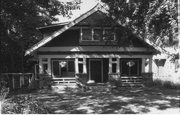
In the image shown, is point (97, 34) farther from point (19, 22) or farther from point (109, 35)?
point (19, 22)

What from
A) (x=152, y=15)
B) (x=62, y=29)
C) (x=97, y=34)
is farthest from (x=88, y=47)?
(x=152, y=15)

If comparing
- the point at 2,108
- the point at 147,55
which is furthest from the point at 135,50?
the point at 2,108

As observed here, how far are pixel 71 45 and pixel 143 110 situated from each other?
1057cm

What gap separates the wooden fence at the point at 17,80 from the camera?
18172 mm

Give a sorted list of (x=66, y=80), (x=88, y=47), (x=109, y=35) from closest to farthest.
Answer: (x=109, y=35), (x=88, y=47), (x=66, y=80)

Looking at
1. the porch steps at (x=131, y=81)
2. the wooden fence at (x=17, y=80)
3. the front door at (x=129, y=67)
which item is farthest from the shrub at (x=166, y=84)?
the wooden fence at (x=17, y=80)

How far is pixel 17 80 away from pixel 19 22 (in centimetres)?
533

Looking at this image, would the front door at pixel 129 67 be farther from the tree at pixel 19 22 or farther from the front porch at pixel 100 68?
the tree at pixel 19 22

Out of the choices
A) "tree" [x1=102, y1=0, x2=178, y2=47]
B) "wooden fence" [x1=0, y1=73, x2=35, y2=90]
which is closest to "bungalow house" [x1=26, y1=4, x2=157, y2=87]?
"wooden fence" [x1=0, y1=73, x2=35, y2=90]

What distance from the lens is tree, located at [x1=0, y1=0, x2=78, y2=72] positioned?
16969 millimetres

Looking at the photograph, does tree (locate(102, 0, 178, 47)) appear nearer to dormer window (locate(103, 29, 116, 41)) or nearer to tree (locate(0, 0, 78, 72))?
dormer window (locate(103, 29, 116, 41))

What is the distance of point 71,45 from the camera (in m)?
18.8

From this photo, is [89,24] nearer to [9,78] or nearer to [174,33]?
[9,78]

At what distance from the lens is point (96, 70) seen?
68.0 ft
